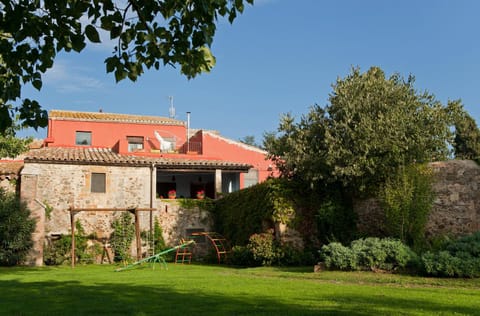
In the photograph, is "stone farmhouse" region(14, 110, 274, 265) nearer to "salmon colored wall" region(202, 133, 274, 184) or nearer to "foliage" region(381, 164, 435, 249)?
"salmon colored wall" region(202, 133, 274, 184)

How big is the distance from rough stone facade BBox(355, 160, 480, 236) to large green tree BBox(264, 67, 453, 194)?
1.10 m

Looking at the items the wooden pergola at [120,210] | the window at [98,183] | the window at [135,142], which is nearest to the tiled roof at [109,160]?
the window at [98,183]

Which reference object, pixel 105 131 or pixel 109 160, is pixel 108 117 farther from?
pixel 109 160

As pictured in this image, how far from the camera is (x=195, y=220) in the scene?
26.2 metres

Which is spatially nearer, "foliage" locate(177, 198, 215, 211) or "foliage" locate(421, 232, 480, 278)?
"foliage" locate(421, 232, 480, 278)

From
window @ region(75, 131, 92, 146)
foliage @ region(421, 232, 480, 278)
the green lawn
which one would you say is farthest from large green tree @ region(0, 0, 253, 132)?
window @ region(75, 131, 92, 146)

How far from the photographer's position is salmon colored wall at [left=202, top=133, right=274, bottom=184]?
32938 mm

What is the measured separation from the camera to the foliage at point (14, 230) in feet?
68.7

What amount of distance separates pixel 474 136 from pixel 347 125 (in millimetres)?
18368

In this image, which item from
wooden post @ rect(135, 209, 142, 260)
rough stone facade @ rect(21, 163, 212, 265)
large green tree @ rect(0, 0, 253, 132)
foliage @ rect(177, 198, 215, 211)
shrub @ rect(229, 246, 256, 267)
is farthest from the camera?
foliage @ rect(177, 198, 215, 211)

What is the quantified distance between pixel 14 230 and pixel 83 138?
Answer: 12.1 metres

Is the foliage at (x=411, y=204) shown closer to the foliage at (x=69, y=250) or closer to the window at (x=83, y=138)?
the foliage at (x=69, y=250)

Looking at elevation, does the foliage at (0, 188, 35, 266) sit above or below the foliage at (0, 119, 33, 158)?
below

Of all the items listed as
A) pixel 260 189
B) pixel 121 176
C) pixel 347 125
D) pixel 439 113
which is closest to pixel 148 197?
pixel 121 176
